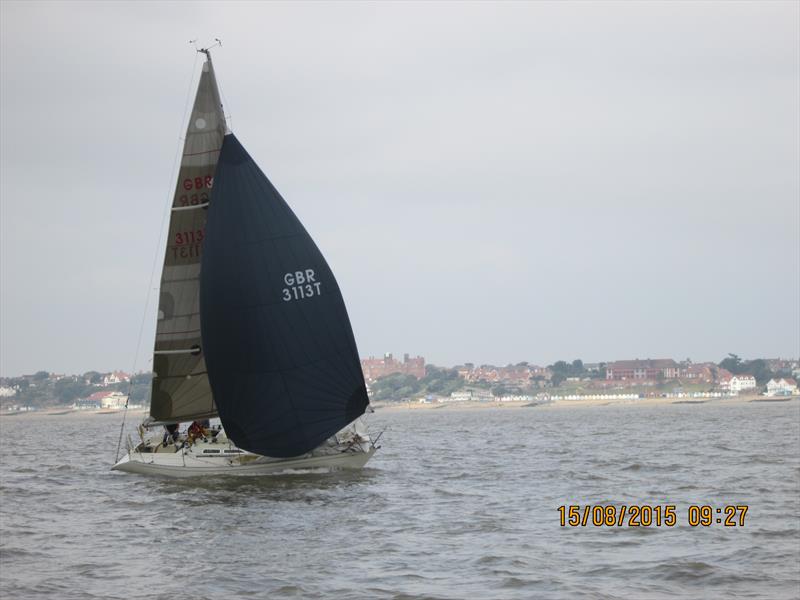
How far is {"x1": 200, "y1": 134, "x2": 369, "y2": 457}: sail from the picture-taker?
31828mm

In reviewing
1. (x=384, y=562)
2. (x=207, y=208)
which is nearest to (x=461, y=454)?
(x=207, y=208)

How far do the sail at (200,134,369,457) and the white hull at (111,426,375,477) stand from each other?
0.86 metres

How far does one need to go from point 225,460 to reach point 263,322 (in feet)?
14.8

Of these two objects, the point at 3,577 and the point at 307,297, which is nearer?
the point at 3,577

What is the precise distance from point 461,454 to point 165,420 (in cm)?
1815

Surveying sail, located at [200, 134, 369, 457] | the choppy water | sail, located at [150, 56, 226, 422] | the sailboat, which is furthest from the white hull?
sail, located at [150, 56, 226, 422]

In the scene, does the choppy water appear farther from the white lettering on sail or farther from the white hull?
the white lettering on sail

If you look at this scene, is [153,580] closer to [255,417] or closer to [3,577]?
[3,577]

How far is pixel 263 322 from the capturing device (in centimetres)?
3180

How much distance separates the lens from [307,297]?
32219mm
